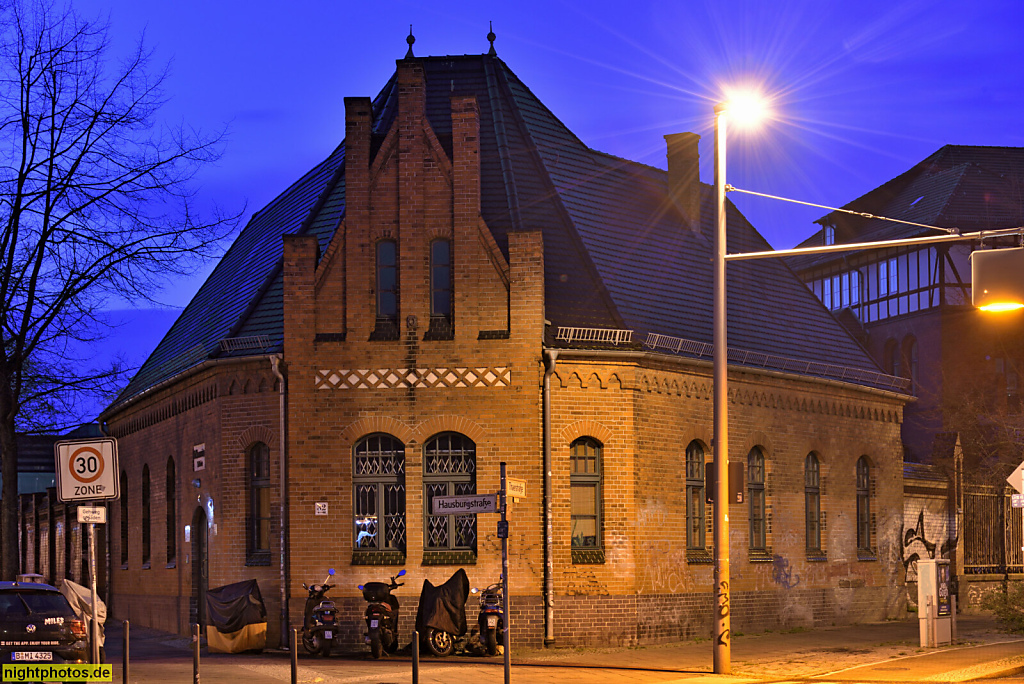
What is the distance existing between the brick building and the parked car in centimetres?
628

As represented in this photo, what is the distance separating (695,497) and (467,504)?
9.79 meters

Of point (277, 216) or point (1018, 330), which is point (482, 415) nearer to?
point (277, 216)

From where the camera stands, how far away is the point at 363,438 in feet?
69.8

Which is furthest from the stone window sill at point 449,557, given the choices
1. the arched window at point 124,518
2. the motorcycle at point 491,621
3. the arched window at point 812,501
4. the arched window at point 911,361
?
the arched window at point 911,361

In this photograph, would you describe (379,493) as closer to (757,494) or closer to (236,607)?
(236,607)

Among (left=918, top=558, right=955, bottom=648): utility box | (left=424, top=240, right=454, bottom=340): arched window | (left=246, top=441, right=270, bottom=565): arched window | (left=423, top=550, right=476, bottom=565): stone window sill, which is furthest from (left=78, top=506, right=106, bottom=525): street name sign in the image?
(left=918, top=558, right=955, bottom=648): utility box

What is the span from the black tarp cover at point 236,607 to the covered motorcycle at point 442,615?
3076 millimetres

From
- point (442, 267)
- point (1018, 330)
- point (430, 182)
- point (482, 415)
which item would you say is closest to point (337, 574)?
point (482, 415)

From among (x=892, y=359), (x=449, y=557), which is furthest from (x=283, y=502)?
(x=892, y=359)

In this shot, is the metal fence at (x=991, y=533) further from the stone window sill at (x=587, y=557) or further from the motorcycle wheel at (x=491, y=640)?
the motorcycle wheel at (x=491, y=640)

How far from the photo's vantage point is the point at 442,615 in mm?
19344

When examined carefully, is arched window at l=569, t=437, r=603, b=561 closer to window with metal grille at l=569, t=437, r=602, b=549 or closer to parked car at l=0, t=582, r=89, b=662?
window with metal grille at l=569, t=437, r=602, b=549

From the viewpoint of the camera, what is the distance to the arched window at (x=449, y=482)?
21016mm

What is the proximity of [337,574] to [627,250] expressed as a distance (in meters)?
9.48
